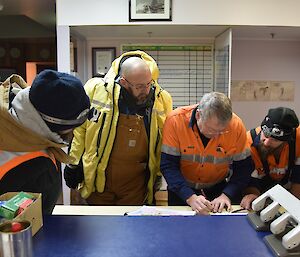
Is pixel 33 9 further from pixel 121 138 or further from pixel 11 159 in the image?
pixel 11 159

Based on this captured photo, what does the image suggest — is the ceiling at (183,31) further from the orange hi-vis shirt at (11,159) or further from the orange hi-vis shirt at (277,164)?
the orange hi-vis shirt at (11,159)

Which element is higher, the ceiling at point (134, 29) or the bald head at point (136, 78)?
the ceiling at point (134, 29)

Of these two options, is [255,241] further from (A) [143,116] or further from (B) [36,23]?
(B) [36,23]

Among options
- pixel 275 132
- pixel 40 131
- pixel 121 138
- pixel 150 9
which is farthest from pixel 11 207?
pixel 150 9

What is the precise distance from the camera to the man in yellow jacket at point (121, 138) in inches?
78.3

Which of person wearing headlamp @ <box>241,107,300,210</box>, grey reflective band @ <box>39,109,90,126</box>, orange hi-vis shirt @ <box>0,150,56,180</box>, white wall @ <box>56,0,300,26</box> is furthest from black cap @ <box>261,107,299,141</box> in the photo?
orange hi-vis shirt @ <box>0,150,56,180</box>

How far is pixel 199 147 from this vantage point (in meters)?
1.86

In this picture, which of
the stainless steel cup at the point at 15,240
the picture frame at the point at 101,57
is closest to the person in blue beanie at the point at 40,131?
the stainless steel cup at the point at 15,240

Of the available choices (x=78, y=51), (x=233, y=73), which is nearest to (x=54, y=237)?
(x=78, y=51)

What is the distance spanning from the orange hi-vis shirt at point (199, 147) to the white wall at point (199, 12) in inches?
36.0

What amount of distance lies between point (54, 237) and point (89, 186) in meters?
1.07

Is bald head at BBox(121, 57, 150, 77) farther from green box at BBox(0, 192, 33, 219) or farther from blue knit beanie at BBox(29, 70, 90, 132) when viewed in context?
green box at BBox(0, 192, 33, 219)

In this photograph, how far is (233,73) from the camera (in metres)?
3.18

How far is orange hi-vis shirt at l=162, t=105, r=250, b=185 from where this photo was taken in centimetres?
186
